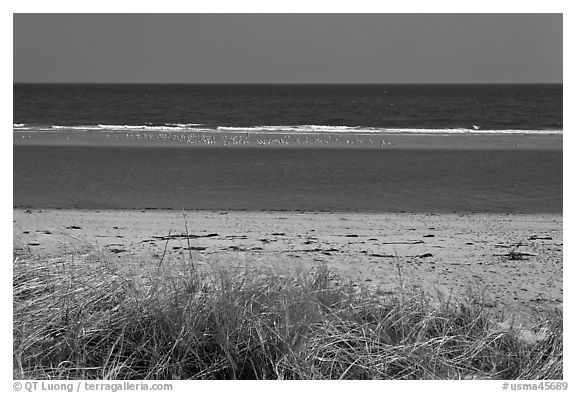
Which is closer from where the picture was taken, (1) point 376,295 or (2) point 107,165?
(1) point 376,295

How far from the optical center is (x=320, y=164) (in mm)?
13875

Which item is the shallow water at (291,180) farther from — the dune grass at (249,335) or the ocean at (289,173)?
the dune grass at (249,335)

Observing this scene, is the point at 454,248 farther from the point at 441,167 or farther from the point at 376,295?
the point at 441,167

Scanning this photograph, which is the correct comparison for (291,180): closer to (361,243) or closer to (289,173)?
(289,173)

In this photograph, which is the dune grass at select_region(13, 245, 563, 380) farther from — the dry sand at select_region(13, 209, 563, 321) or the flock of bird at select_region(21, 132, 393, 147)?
the flock of bird at select_region(21, 132, 393, 147)

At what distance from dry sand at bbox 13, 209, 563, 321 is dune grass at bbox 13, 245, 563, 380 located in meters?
0.87

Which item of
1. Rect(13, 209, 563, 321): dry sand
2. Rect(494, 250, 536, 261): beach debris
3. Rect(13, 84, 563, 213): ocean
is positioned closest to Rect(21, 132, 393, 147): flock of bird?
Rect(13, 84, 563, 213): ocean

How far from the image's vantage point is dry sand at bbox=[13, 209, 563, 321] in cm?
589

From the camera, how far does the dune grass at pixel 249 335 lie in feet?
12.5

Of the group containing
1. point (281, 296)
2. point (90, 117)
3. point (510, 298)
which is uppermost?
point (90, 117)

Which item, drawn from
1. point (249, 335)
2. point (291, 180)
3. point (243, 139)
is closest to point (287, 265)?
point (249, 335)
